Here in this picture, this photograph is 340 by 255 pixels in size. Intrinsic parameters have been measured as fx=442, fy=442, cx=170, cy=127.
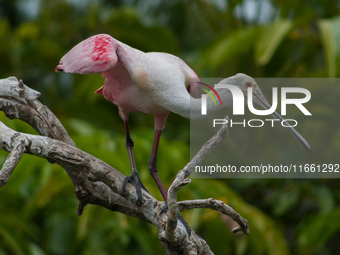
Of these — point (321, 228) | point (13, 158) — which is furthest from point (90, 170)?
point (321, 228)

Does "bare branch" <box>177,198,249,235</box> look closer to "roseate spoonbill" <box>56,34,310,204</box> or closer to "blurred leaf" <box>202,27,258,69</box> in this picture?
"roseate spoonbill" <box>56,34,310,204</box>

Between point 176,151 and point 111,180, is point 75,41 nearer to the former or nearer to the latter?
point 176,151

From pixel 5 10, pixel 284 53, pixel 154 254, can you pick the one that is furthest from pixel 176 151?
pixel 5 10

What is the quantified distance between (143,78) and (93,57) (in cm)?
20

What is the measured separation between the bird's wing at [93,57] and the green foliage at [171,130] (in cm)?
92

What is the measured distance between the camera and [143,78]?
5.57 ft

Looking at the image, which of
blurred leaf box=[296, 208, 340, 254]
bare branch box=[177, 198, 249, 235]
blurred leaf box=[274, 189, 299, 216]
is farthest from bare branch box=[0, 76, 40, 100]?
blurred leaf box=[274, 189, 299, 216]

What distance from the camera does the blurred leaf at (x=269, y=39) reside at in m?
4.42

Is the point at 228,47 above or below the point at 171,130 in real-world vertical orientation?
above

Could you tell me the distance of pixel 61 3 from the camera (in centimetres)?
741

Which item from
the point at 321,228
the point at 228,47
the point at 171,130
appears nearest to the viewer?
the point at 321,228

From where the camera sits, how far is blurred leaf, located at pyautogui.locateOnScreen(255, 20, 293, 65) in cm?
442

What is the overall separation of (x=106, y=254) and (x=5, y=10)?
627 cm

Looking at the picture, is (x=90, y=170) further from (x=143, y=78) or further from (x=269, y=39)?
(x=269, y=39)
